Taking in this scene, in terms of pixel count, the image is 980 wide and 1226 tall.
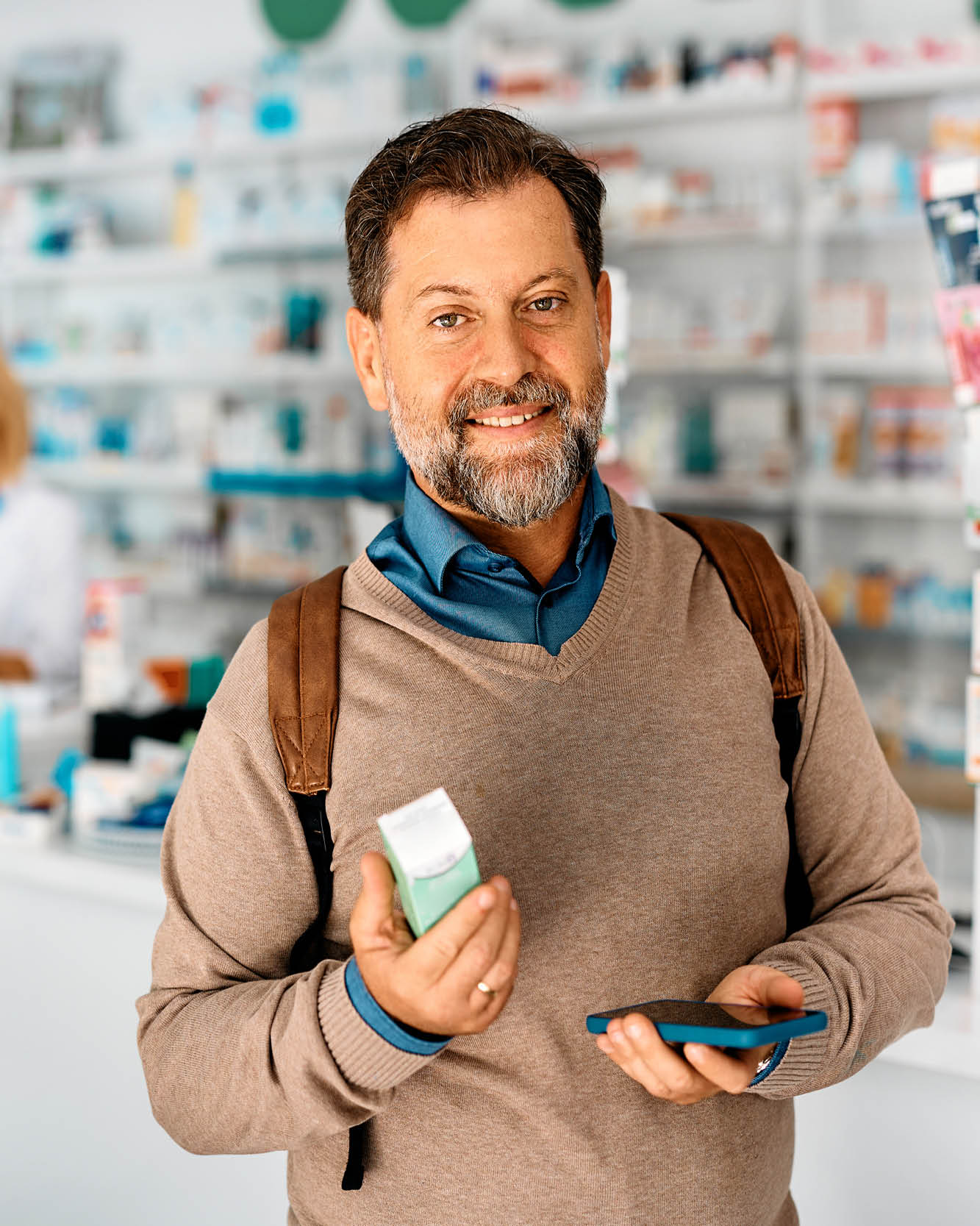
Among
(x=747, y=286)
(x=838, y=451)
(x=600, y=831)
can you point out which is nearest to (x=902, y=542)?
(x=838, y=451)

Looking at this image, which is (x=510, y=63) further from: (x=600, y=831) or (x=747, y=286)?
(x=600, y=831)

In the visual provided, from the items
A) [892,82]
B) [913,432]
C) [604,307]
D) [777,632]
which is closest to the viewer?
[777,632]

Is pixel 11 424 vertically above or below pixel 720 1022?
above

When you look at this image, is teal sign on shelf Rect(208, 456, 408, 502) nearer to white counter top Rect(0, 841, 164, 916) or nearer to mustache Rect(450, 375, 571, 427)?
white counter top Rect(0, 841, 164, 916)

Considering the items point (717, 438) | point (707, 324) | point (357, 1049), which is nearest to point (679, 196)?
point (707, 324)

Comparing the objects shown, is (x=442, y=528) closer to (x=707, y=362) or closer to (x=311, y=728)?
(x=311, y=728)

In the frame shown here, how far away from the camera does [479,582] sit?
1095mm

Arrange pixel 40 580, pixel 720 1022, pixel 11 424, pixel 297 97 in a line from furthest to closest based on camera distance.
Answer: pixel 297 97, pixel 40 580, pixel 11 424, pixel 720 1022

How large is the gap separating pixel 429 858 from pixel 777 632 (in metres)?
0.46

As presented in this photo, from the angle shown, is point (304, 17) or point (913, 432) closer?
point (913, 432)

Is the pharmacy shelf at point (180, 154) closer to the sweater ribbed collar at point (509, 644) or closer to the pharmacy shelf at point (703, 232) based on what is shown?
the pharmacy shelf at point (703, 232)

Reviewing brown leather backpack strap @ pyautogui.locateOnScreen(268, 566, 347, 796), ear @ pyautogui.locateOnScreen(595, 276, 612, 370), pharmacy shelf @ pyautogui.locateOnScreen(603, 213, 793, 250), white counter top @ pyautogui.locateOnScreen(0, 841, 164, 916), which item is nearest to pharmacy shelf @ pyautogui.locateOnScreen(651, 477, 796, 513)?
pharmacy shelf @ pyautogui.locateOnScreen(603, 213, 793, 250)

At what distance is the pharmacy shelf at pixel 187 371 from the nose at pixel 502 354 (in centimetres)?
353

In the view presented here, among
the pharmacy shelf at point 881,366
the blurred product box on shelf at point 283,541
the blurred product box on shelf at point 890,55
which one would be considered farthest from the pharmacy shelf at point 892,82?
the blurred product box on shelf at point 283,541
